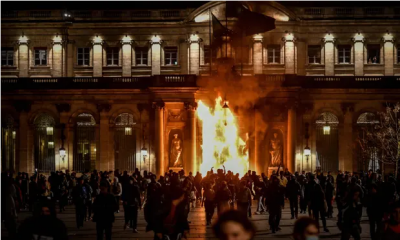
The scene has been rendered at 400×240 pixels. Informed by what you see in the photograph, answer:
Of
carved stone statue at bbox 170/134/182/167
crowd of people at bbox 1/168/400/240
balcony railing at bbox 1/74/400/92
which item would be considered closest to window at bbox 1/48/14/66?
balcony railing at bbox 1/74/400/92

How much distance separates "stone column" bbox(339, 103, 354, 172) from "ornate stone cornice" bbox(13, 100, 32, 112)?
74.6 ft

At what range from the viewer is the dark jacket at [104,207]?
52.7 feet

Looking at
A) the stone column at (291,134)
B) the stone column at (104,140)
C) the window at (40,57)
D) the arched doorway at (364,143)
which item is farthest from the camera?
the window at (40,57)

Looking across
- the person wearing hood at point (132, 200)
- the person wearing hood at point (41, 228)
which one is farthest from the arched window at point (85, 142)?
the person wearing hood at point (41, 228)

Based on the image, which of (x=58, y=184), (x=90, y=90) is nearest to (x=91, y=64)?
(x=90, y=90)

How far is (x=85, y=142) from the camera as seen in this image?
160 ft

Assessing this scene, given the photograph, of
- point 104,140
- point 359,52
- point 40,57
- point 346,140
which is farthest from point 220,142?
point 40,57

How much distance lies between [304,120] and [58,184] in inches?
872

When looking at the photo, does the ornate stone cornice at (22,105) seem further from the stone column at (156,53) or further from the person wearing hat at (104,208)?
the person wearing hat at (104,208)

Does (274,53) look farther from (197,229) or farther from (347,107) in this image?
(197,229)

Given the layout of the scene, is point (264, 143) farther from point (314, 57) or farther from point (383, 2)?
point (383, 2)

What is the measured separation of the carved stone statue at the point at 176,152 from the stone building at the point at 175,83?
1.26ft

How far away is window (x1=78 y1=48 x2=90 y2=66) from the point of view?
5156 cm

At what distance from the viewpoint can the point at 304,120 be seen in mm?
47656
